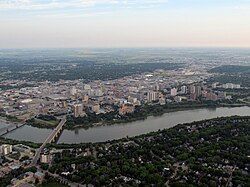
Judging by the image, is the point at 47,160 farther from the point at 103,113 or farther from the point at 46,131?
the point at 103,113

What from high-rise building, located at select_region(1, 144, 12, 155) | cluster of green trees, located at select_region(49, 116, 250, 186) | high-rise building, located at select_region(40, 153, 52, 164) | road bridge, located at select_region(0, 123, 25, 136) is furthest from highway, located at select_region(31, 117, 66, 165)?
road bridge, located at select_region(0, 123, 25, 136)

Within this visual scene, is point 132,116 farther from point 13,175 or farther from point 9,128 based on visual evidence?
point 13,175

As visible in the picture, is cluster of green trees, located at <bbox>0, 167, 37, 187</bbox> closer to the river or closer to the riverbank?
the river

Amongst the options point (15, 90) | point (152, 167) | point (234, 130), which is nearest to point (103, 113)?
point (234, 130)

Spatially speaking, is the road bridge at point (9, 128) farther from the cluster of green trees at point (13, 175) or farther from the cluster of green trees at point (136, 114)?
the cluster of green trees at point (13, 175)

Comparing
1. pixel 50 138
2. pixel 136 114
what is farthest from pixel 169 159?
pixel 136 114

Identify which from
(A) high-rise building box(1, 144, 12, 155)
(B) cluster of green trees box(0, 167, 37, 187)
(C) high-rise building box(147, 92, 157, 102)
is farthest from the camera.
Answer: (C) high-rise building box(147, 92, 157, 102)

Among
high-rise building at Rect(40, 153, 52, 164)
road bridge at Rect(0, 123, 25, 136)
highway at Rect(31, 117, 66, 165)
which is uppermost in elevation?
high-rise building at Rect(40, 153, 52, 164)

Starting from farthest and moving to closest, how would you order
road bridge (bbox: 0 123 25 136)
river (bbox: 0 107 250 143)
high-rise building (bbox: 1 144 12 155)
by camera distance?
road bridge (bbox: 0 123 25 136) < river (bbox: 0 107 250 143) < high-rise building (bbox: 1 144 12 155)

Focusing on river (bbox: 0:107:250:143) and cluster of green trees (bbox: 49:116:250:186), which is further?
river (bbox: 0:107:250:143)
